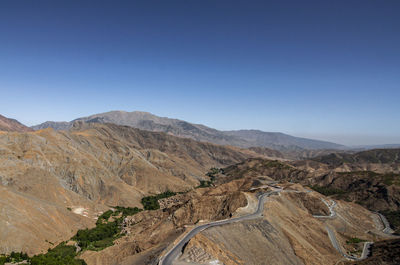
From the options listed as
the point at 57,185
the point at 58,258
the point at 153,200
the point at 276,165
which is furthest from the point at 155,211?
the point at 276,165

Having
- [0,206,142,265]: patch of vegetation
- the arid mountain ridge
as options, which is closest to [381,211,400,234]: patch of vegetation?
the arid mountain ridge

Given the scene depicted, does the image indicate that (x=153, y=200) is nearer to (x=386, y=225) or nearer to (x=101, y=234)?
(x=101, y=234)

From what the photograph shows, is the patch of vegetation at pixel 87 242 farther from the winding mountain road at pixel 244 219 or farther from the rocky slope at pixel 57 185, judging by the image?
the winding mountain road at pixel 244 219

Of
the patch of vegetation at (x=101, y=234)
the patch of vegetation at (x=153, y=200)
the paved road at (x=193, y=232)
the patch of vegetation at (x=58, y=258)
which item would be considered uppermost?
the paved road at (x=193, y=232)

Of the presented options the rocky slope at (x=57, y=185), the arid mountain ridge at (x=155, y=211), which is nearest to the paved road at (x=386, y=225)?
the arid mountain ridge at (x=155, y=211)

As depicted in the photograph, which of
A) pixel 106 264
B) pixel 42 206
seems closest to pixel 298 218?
pixel 106 264

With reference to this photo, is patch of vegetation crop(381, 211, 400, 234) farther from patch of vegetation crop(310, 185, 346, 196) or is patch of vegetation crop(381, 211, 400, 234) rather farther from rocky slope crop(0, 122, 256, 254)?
rocky slope crop(0, 122, 256, 254)
